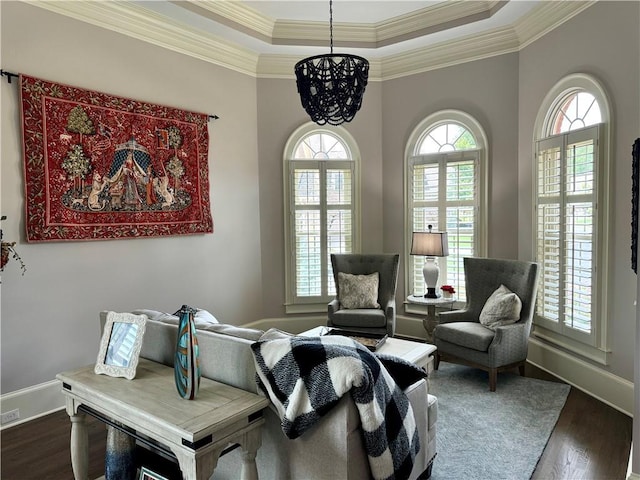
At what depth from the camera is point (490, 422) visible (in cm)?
318

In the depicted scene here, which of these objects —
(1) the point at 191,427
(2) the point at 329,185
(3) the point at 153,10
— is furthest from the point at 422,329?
(3) the point at 153,10

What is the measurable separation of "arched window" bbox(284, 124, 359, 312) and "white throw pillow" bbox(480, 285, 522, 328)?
1.95 meters

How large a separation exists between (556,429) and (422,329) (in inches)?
90.1

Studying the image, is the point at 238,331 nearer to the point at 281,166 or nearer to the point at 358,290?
the point at 358,290

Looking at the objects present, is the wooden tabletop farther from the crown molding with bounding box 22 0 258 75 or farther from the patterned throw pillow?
the crown molding with bounding box 22 0 258 75

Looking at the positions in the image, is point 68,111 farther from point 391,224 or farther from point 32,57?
point 391,224

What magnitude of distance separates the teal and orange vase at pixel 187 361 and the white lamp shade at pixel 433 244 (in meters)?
3.28

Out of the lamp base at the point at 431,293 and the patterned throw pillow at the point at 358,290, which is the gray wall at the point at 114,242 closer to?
the patterned throw pillow at the point at 358,290

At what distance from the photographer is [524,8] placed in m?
4.07

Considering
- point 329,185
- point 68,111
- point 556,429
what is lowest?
point 556,429

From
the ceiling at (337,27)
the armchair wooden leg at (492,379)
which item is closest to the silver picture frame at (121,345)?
the ceiling at (337,27)

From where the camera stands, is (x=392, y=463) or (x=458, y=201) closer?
(x=392, y=463)

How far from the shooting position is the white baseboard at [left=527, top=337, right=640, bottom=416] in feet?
10.9

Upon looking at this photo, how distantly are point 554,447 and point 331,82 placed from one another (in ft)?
9.60
